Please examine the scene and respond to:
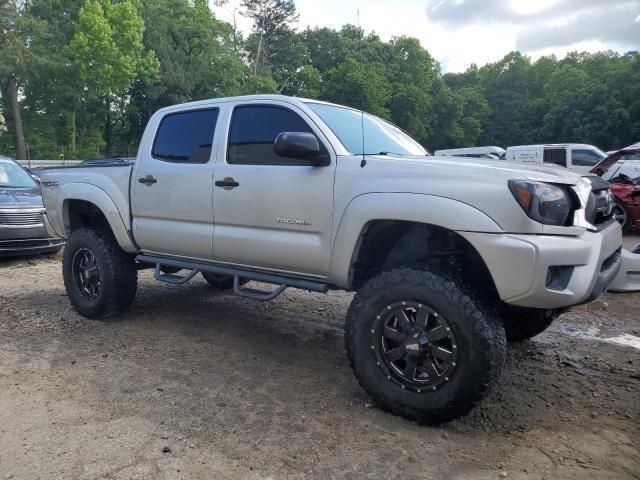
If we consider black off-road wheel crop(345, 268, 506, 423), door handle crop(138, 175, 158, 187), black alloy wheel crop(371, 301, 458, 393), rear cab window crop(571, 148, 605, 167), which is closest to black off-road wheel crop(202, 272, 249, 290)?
door handle crop(138, 175, 158, 187)

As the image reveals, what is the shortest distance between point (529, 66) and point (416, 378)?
73820 millimetres

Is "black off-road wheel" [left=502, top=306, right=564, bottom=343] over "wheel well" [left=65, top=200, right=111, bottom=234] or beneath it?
beneath

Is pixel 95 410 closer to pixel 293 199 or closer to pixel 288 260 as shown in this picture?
pixel 288 260

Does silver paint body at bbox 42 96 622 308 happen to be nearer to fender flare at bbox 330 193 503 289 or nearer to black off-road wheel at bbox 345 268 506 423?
fender flare at bbox 330 193 503 289

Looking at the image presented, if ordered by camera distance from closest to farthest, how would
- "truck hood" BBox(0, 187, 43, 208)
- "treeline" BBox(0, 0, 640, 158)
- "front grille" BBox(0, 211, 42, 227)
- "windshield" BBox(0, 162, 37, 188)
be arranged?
"front grille" BBox(0, 211, 42, 227)
"truck hood" BBox(0, 187, 43, 208)
"windshield" BBox(0, 162, 37, 188)
"treeline" BBox(0, 0, 640, 158)

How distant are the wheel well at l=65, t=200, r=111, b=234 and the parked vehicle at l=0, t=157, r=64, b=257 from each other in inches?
101

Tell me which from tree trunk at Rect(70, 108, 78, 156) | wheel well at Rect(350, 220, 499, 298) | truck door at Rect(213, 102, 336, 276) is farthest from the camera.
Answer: tree trunk at Rect(70, 108, 78, 156)

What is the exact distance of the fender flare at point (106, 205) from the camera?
4.88 m

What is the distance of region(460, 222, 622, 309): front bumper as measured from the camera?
277cm

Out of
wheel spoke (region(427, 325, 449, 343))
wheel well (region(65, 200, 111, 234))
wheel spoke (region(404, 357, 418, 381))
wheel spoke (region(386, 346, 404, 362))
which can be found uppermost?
wheel well (region(65, 200, 111, 234))

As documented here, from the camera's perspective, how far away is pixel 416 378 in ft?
10.2

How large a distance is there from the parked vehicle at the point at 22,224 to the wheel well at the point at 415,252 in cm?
588

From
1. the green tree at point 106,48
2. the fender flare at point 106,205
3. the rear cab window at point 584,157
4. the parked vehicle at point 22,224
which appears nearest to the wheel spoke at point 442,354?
the fender flare at point 106,205

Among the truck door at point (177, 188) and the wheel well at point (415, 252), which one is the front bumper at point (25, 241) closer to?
the truck door at point (177, 188)
